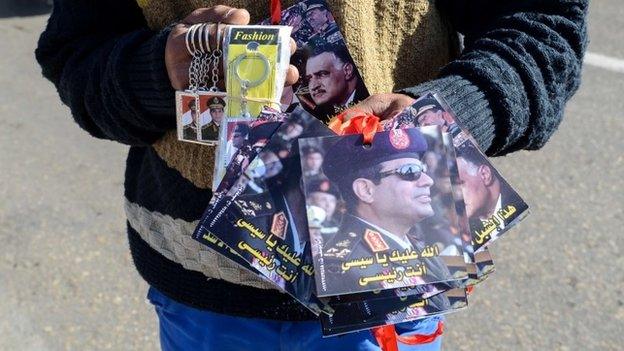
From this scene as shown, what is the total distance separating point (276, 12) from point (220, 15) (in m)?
0.08

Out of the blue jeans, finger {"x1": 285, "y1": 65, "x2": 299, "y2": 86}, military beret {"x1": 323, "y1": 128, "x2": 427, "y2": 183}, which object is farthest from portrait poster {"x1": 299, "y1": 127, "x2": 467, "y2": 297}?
the blue jeans

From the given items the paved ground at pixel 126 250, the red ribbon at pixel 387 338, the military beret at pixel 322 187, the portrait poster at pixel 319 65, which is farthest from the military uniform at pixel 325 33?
the paved ground at pixel 126 250

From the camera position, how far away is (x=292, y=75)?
0.92m

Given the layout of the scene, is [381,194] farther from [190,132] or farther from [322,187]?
[190,132]

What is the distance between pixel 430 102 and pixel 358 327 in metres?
0.26

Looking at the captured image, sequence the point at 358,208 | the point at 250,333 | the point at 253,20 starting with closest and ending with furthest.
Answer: the point at 358,208 < the point at 253,20 < the point at 250,333

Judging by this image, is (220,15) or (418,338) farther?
(418,338)

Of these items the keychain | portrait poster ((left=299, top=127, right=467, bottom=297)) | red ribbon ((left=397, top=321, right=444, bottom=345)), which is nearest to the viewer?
portrait poster ((left=299, top=127, right=467, bottom=297))

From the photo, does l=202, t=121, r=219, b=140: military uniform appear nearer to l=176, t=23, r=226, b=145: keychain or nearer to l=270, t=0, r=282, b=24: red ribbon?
l=176, t=23, r=226, b=145: keychain

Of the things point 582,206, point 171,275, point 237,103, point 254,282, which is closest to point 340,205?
point 237,103

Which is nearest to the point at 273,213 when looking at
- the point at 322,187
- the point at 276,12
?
the point at 322,187

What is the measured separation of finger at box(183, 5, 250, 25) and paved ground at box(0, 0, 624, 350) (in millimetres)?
1837

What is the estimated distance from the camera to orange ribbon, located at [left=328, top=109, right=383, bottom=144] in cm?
84

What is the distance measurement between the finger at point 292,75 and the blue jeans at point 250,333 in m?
0.38
